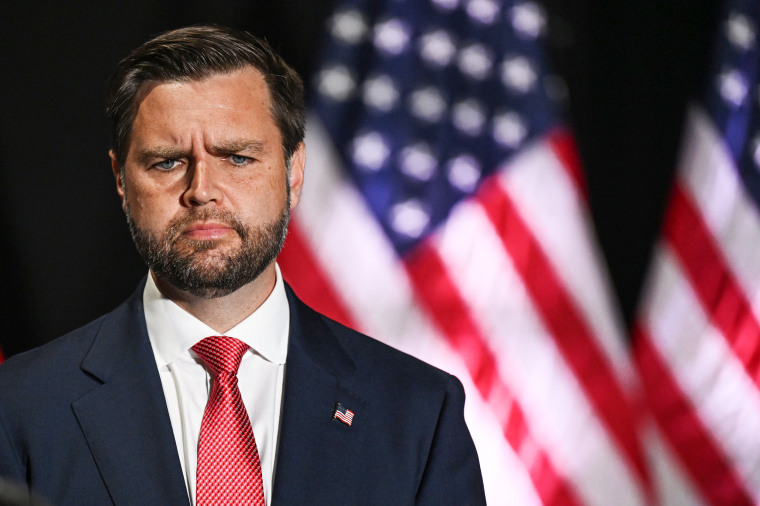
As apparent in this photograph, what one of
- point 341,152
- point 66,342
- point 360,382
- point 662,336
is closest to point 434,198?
point 341,152

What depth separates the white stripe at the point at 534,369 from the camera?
2191 mm

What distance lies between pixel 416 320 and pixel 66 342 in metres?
0.97

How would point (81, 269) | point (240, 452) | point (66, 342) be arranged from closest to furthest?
point (240, 452) → point (66, 342) → point (81, 269)

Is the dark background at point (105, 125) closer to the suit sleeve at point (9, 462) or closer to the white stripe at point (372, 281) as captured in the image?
the white stripe at point (372, 281)

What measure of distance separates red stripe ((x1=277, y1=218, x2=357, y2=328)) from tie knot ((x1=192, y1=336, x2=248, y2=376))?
0.78 m

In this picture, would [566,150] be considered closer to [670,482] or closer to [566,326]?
[566,326]

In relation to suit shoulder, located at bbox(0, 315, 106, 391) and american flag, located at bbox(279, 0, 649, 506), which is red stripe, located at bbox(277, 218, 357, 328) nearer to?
american flag, located at bbox(279, 0, 649, 506)

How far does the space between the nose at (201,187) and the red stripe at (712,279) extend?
51.8 inches

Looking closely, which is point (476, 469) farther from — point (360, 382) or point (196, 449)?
point (196, 449)

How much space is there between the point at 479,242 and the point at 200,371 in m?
0.99

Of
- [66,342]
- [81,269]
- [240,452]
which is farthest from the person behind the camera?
[81,269]

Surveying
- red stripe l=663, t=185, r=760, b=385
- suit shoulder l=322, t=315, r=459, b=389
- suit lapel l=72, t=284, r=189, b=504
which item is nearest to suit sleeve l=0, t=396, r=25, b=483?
suit lapel l=72, t=284, r=189, b=504

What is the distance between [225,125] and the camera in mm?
1404

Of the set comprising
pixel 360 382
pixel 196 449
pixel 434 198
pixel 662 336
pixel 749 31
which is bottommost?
pixel 196 449
